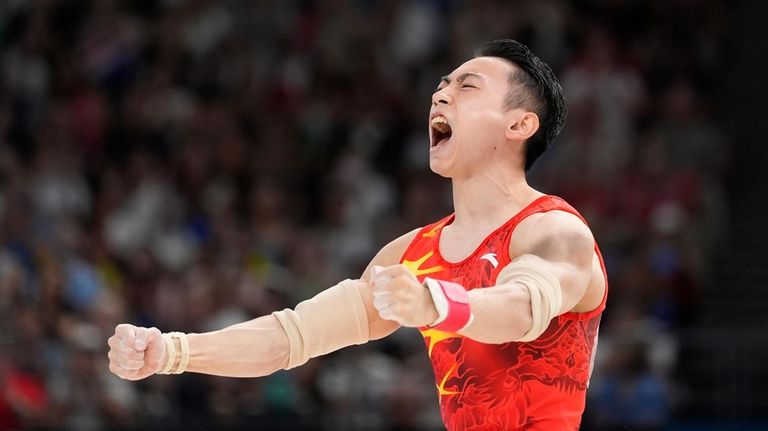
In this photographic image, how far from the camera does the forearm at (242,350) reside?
14.9 feet

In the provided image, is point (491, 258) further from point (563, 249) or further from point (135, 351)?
point (135, 351)

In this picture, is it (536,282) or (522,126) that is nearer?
(536,282)

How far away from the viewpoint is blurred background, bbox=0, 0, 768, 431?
35.0 ft

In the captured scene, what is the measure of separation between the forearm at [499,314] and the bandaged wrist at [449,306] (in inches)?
1.4

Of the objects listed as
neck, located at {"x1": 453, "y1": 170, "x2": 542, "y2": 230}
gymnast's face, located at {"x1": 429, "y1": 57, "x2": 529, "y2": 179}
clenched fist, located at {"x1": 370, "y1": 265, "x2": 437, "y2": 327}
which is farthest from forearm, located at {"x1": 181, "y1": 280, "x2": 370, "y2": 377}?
clenched fist, located at {"x1": 370, "y1": 265, "x2": 437, "y2": 327}

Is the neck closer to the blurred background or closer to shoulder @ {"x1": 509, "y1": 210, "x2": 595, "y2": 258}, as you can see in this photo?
shoulder @ {"x1": 509, "y1": 210, "x2": 595, "y2": 258}

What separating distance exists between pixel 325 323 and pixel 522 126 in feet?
3.40

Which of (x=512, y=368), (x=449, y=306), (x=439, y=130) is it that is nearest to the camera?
(x=449, y=306)

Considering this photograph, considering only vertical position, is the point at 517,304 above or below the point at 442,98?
below

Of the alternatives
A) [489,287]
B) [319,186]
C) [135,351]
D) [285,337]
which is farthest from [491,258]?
[319,186]

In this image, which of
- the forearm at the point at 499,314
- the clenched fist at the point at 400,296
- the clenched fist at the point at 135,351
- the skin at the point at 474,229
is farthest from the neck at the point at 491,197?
the clenched fist at the point at 135,351

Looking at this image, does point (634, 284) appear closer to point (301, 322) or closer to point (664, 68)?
point (664, 68)

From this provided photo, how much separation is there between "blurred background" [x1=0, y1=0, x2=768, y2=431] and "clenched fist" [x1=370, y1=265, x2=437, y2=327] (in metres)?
6.76

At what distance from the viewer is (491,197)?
4.71 metres
